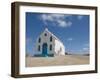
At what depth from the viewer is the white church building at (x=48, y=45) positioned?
6.75 ft

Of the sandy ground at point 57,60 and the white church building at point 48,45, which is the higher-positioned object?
the white church building at point 48,45

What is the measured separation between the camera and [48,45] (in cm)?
209

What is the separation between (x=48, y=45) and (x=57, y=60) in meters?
0.15

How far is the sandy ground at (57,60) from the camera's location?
2.04m

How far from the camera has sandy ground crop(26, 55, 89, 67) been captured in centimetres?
204

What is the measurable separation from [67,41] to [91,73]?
15.1 inches

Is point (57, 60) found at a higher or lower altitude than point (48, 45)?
lower

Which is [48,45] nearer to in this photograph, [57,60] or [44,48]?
[44,48]

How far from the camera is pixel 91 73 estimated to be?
227 cm

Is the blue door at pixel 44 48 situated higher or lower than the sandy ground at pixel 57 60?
higher

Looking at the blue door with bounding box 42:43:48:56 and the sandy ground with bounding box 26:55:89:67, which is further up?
the blue door with bounding box 42:43:48:56

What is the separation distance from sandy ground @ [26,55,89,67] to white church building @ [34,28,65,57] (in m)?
0.04

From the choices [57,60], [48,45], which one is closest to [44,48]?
[48,45]

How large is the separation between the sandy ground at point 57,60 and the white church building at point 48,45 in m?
0.04
